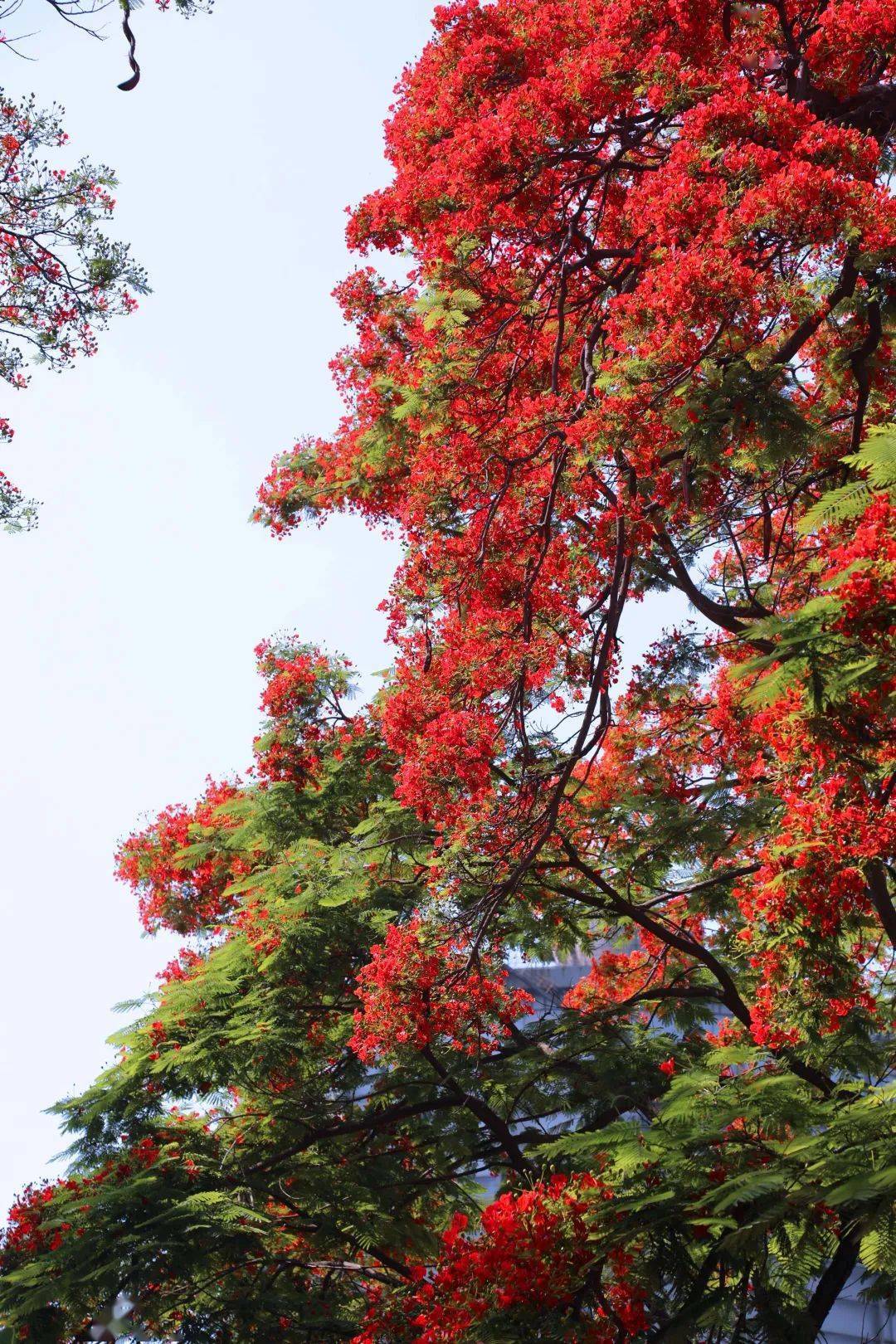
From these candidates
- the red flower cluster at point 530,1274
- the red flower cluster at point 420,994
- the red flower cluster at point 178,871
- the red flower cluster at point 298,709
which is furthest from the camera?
the red flower cluster at point 178,871

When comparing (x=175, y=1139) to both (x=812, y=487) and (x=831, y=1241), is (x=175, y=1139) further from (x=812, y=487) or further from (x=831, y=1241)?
(x=812, y=487)

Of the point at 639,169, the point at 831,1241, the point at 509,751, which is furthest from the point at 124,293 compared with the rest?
the point at 831,1241

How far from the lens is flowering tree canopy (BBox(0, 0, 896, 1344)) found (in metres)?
5.22

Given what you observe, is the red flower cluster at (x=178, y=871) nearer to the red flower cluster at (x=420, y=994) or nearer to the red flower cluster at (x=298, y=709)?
the red flower cluster at (x=298, y=709)

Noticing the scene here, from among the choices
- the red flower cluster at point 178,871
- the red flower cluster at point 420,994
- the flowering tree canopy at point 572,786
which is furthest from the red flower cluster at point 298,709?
the red flower cluster at point 420,994

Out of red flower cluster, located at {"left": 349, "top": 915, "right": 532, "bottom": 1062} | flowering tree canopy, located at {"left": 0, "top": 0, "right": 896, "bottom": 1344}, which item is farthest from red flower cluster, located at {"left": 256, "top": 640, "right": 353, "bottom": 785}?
red flower cluster, located at {"left": 349, "top": 915, "right": 532, "bottom": 1062}

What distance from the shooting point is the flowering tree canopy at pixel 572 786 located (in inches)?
205

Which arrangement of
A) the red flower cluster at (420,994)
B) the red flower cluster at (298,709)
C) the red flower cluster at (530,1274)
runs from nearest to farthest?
the red flower cluster at (530,1274) < the red flower cluster at (420,994) < the red flower cluster at (298,709)

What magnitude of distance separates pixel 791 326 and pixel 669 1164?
4.17 m

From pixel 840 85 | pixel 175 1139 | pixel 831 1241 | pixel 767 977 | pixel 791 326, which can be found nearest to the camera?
pixel 831 1241

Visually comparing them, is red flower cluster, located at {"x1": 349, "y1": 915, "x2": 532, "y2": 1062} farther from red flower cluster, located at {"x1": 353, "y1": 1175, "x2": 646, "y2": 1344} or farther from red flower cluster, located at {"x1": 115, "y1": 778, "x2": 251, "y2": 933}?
red flower cluster, located at {"x1": 115, "y1": 778, "x2": 251, "y2": 933}

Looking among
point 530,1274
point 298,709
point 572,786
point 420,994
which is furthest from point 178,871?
point 530,1274

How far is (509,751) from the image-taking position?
7.64 metres

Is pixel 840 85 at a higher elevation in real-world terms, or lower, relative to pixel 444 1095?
higher
